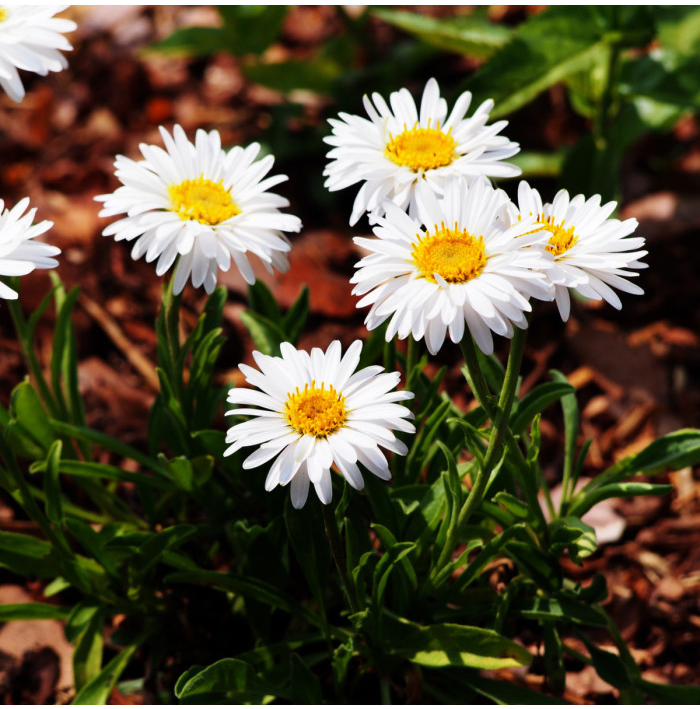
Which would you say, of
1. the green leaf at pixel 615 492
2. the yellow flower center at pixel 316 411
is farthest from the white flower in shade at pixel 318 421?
the green leaf at pixel 615 492

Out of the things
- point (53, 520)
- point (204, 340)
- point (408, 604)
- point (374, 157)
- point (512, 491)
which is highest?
point (374, 157)

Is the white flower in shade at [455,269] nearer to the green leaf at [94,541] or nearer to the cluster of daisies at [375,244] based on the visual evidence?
the cluster of daisies at [375,244]

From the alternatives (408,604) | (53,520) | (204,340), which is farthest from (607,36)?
(53,520)

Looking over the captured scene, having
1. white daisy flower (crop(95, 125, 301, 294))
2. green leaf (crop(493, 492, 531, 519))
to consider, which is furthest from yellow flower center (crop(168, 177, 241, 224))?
green leaf (crop(493, 492, 531, 519))

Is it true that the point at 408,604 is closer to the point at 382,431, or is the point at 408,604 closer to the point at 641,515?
the point at 382,431

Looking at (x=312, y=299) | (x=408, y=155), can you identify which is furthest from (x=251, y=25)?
(x=408, y=155)

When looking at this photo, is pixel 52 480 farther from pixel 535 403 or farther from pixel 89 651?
pixel 535 403
